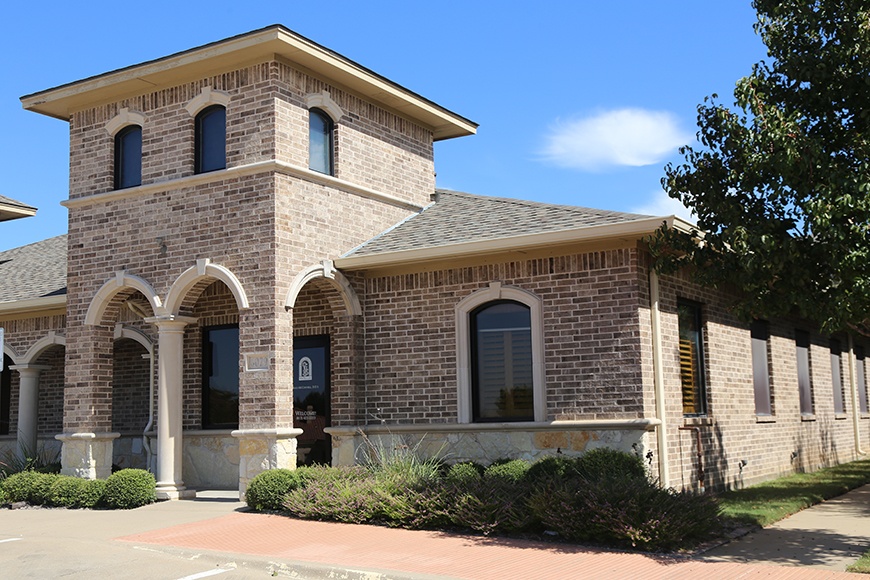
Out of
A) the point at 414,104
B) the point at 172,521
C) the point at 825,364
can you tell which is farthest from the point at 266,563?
the point at 825,364

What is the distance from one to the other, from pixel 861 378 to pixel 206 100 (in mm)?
19275

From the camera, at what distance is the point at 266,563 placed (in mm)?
9523

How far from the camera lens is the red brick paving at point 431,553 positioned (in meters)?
8.75

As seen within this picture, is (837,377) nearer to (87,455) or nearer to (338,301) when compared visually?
(338,301)

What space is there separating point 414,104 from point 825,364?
464 inches

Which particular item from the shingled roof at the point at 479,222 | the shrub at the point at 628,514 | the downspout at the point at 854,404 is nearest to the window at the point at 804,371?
the downspout at the point at 854,404

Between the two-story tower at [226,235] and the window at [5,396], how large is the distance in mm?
4988

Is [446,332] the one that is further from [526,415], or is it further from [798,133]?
[798,133]

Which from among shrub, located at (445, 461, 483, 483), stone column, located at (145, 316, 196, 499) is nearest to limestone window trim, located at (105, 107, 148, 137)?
stone column, located at (145, 316, 196, 499)

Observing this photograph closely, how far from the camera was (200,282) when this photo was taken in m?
15.2

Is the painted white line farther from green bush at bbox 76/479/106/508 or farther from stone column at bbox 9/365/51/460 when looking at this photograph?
stone column at bbox 9/365/51/460

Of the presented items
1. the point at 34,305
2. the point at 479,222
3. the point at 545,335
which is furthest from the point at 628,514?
the point at 34,305

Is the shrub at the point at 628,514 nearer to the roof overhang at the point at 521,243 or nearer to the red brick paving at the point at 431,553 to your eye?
the red brick paving at the point at 431,553

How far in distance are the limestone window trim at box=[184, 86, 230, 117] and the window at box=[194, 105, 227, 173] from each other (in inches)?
5.0
